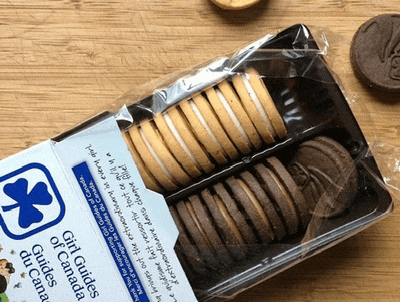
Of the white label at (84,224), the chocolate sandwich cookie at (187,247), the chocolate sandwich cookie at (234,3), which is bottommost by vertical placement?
the chocolate sandwich cookie at (187,247)

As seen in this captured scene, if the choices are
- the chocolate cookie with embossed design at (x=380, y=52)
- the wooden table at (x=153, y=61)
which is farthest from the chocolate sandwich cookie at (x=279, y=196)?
the chocolate cookie with embossed design at (x=380, y=52)

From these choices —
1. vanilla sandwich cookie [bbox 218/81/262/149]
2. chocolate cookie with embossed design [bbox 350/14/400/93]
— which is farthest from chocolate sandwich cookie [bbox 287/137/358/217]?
chocolate cookie with embossed design [bbox 350/14/400/93]

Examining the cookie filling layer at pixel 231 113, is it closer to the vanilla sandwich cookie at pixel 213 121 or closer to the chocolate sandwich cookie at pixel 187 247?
the vanilla sandwich cookie at pixel 213 121

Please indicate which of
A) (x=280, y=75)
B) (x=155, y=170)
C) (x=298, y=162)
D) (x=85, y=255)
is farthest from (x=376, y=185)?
(x=85, y=255)

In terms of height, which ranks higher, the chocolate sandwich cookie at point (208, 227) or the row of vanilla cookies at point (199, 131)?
the row of vanilla cookies at point (199, 131)

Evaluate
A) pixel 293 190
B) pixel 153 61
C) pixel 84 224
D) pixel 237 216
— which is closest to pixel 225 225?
pixel 237 216

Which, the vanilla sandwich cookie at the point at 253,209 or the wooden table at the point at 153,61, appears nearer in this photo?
the vanilla sandwich cookie at the point at 253,209

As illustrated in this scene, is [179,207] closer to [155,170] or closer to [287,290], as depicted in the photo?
[155,170]
